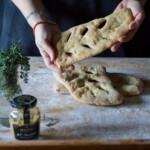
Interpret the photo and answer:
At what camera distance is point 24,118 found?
921 millimetres

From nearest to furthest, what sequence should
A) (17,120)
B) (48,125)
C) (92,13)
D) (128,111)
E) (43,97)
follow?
(17,120)
(48,125)
(128,111)
(43,97)
(92,13)

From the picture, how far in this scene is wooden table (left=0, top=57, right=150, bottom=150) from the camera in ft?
2.94

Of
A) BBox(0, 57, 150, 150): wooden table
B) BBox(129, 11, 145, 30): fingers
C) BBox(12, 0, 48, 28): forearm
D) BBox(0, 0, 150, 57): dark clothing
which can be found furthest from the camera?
BBox(0, 0, 150, 57): dark clothing

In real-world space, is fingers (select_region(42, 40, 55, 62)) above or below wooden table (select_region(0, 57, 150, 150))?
above

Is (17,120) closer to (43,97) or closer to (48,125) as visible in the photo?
(48,125)

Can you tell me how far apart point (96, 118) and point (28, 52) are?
37.2 inches

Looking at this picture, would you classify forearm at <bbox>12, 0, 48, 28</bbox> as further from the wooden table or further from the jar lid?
the jar lid

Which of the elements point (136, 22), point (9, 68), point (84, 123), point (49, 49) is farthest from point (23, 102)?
point (136, 22)

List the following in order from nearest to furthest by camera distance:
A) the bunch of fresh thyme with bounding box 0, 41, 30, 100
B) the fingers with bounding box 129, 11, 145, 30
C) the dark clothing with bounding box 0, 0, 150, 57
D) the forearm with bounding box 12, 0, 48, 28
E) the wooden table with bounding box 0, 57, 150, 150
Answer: the wooden table with bounding box 0, 57, 150, 150 → the bunch of fresh thyme with bounding box 0, 41, 30, 100 → the fingers with bounding box 129, 11, 145, 30 → the forearm with bounding box 12, 0, 48, 28 → the dark clothing with bounding box 0, 0, 150, 57

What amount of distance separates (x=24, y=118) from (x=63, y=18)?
103cm

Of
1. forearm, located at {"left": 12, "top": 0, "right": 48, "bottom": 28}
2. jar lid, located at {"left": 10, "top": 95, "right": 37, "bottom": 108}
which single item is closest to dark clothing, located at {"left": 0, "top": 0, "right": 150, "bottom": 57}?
forearm, located at {"left": 12, "top": 0, "right": 48, "bottom": 28}

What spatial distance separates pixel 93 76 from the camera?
4.49ft

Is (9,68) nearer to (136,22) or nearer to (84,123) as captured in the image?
(84,123)

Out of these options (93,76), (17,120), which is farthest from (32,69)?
(17,120)
